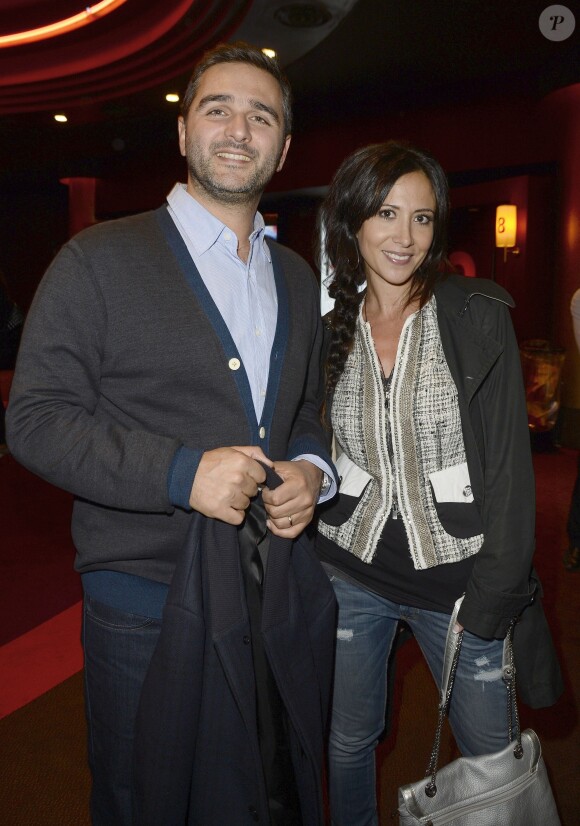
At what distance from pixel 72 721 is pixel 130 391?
5.81 feet

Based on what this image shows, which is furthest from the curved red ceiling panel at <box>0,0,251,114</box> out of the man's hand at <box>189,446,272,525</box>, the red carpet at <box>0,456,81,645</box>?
the man's hand at <box>189,446,272,525</box>

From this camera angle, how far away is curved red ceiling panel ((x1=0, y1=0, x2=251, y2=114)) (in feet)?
19.9

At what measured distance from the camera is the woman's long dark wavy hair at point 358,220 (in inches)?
66.1

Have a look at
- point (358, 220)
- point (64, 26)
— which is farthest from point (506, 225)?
point (358, 220)

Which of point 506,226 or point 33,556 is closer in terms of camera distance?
point 33,556

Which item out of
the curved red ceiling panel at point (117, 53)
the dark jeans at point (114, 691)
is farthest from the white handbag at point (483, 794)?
the curved red ceiling panel at point (117, 53)

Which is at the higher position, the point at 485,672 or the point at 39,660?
the point at 485,672

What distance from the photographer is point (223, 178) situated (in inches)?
56.5

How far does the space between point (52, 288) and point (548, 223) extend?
25.5 ft

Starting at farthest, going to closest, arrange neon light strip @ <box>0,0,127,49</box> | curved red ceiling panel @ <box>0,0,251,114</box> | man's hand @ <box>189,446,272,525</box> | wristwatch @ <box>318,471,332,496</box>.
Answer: neon light strip @ <box>0,0,127,49</box> → curved red ceiling panel @ <box>0,0,251,114</box> → wristwatch @ <box>318,471,332,496</box> → man's hand @ <box>189,446,272,525</box>

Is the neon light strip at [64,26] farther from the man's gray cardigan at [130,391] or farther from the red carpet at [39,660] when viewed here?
the man's gray cardigan at [130,391]

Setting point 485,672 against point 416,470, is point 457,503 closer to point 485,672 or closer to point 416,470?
point 416,470

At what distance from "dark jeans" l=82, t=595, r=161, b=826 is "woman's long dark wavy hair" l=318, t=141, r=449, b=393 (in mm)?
733

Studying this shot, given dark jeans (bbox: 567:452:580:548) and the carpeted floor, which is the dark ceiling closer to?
dark jeans (bbox: 567:452:580:548)
